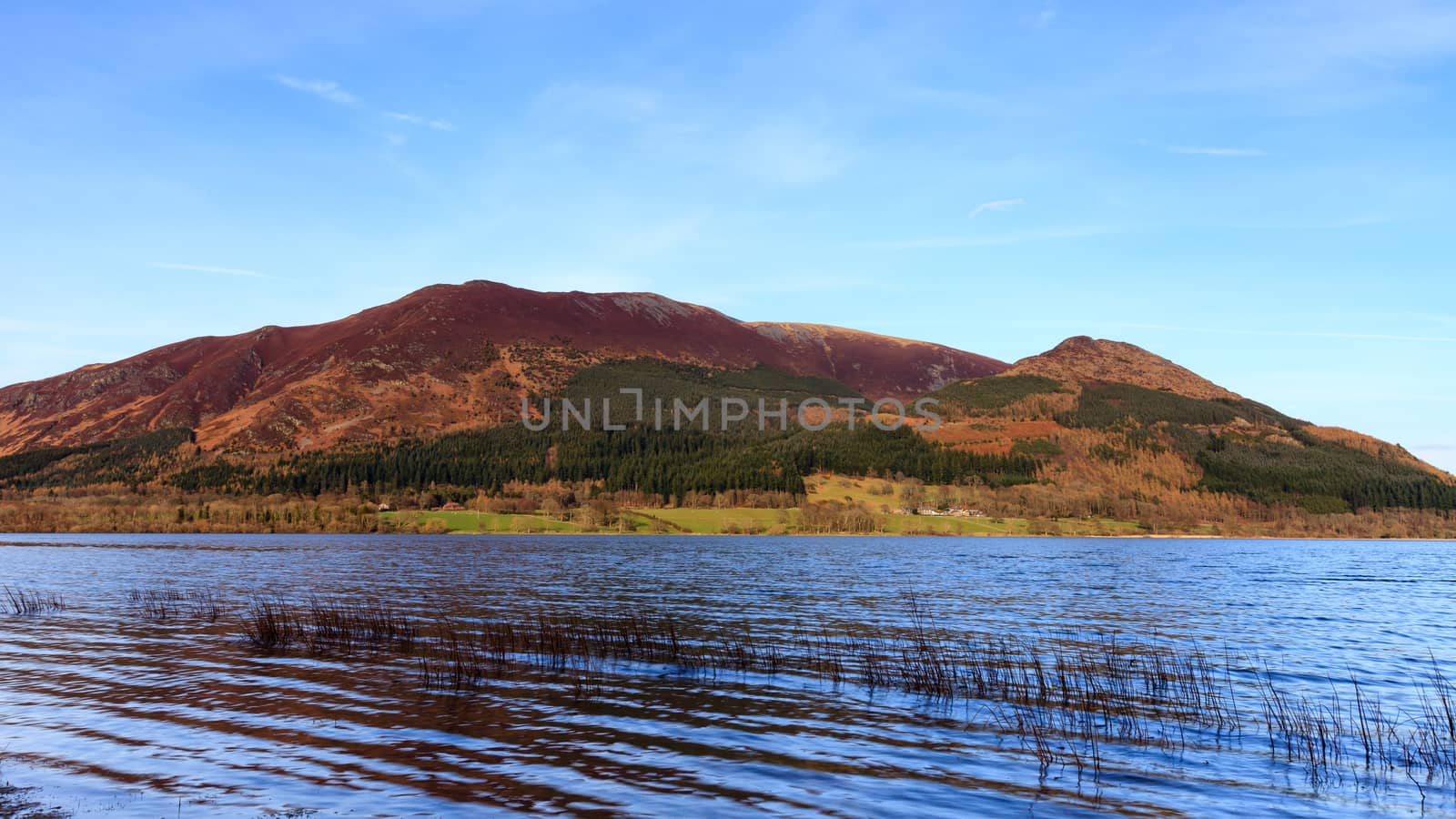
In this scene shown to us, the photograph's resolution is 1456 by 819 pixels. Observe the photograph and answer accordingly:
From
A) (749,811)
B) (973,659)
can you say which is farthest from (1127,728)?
(749,811)

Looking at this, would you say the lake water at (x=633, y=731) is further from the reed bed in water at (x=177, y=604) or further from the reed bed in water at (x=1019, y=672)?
the reed bed in water at (x=177, y=604)

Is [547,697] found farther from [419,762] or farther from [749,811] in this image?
[749,811]

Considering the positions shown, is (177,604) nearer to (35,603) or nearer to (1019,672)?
(35,603)

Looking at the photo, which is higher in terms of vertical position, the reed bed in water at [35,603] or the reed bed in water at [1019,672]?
the reed bed in water at [1019,672]

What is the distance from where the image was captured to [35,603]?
170ft

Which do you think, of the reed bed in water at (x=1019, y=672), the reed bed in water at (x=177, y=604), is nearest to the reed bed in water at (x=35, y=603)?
the reed bed in water at (x=177, y=604)

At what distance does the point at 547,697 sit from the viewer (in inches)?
1067

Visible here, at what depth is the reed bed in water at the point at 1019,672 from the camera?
2298cm

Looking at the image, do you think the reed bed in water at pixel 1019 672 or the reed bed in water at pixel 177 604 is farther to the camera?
the reed bed in water at pixel 177 604

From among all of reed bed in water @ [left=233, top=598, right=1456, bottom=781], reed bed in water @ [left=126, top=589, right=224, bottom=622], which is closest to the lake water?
reed bed in water @ [left=233, top=598, right=1456, bottom=781]

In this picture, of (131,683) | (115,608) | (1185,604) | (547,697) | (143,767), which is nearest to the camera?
(143,767)

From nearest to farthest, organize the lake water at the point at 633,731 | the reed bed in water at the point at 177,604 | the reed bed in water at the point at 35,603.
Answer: the lake water at the point at 633,731
the reed bed in water at the point at 177,604
the reed bed in water at the point at 35,603

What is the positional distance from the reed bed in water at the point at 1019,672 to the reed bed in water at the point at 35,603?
1283 cm

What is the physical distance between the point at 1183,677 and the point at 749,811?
19793 millimetres
